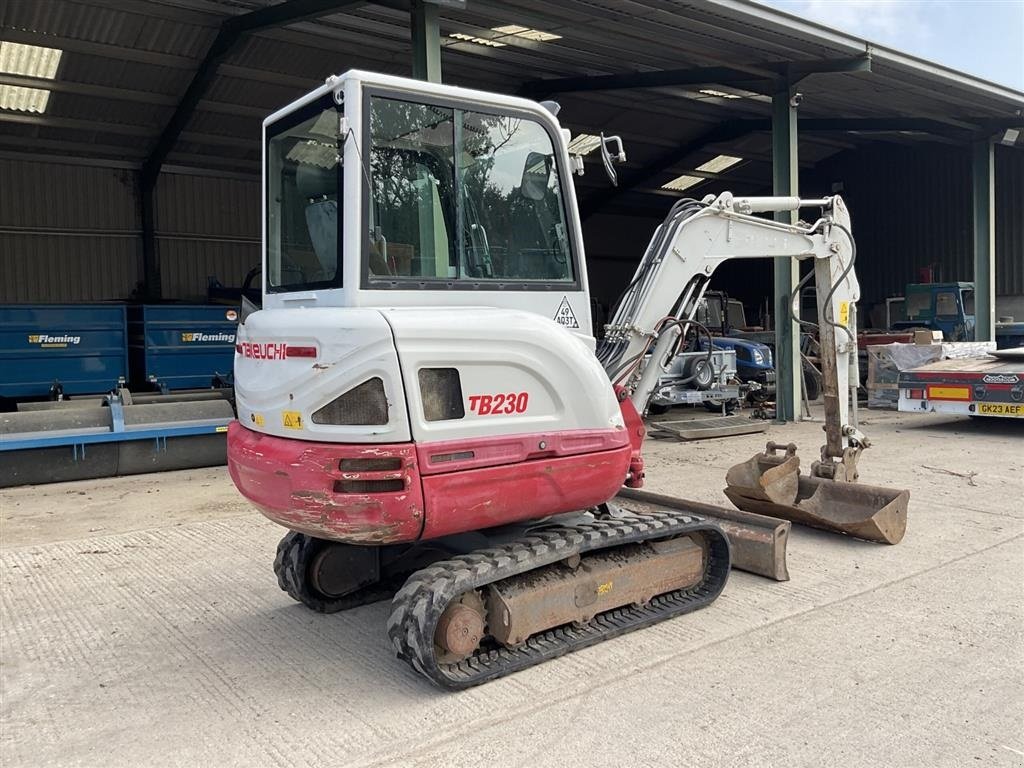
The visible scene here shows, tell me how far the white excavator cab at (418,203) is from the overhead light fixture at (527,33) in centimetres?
829

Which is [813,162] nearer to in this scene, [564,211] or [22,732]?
[564,211]

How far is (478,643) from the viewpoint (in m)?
3.89

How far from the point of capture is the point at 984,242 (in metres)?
17.6

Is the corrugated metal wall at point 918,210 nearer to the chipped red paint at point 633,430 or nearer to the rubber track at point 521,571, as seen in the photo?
the chipped red paint at point 633,430

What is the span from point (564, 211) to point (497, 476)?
1434 mm

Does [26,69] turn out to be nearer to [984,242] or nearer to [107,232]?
Answer: [107,232]

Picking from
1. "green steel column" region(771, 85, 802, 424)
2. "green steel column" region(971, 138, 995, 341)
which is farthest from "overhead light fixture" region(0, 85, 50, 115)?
"green steel column" region(971, 138, 995, 341)

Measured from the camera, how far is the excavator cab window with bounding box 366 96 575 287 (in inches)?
152

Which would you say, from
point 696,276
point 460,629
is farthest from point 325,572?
point 696,276

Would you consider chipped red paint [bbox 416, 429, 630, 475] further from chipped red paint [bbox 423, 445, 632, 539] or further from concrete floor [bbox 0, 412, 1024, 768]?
concrete floor [bbox 0, 412, 1024, 768]

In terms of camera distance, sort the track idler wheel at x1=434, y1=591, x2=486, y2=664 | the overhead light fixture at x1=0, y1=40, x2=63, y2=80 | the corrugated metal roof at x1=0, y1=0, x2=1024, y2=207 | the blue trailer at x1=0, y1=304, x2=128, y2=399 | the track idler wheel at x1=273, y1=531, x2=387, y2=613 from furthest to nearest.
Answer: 1. the blue trailer at x1=0, y1=304, x2=128, y2=399
2. the overhead light fixture at x1=0, y1=40, x2=63, y2=80
3. the corrugated metal roof at x1=0, y1=0, x2=1024, y2=207
4. the track idler wheel at x1=273, y1=531, x2=387, y2=613
5. the track idler wheel at x1=434, y1=591, x2=486, y2=664

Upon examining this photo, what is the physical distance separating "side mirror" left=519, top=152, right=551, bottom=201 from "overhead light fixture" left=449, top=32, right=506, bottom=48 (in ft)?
28.4

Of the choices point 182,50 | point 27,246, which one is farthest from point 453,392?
point 27,246

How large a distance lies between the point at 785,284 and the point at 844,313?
7.03 meters
